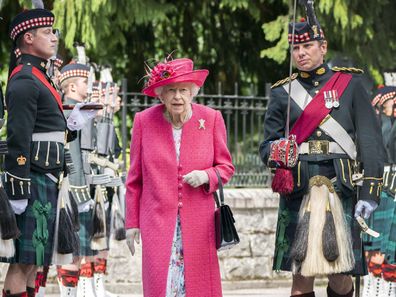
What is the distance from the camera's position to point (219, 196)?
7969 millimetres

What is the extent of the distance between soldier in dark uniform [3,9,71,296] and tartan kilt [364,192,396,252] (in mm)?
4331

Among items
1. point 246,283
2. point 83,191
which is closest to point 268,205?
point 246,283

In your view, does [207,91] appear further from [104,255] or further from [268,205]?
[104,255]

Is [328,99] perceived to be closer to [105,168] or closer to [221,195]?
[221,195]

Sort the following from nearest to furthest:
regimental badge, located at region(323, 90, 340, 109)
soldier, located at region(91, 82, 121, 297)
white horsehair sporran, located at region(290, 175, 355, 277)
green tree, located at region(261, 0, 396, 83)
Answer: white horsehair sporran, located at region(290, 175, 355, 277) < regimental badge, located at region(323, 90, 340, 109) < soldier, located at region(91, 82, 121, 297) < green tree, located at region(261, 0, 396, 83)

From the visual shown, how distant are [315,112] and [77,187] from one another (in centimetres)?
312

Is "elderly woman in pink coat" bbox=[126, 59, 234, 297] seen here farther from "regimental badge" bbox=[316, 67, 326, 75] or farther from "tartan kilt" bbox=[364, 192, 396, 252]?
"tartan kilt" bbox=[364, 192, 396, 252]

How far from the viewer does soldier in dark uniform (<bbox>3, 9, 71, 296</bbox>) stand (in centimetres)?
827

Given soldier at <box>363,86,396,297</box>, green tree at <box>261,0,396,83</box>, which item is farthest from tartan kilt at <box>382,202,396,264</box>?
green tree at <box>261,0,396,83</box>

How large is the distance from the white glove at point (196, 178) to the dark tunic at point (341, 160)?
99 cm

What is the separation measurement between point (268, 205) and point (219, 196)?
6.32 meters

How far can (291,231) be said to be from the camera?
8766 millimetres

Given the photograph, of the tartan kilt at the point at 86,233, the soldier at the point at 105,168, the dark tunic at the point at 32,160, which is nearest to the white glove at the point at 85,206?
the tartan kilt at the point at 86,233

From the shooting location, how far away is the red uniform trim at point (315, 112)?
342 inches
